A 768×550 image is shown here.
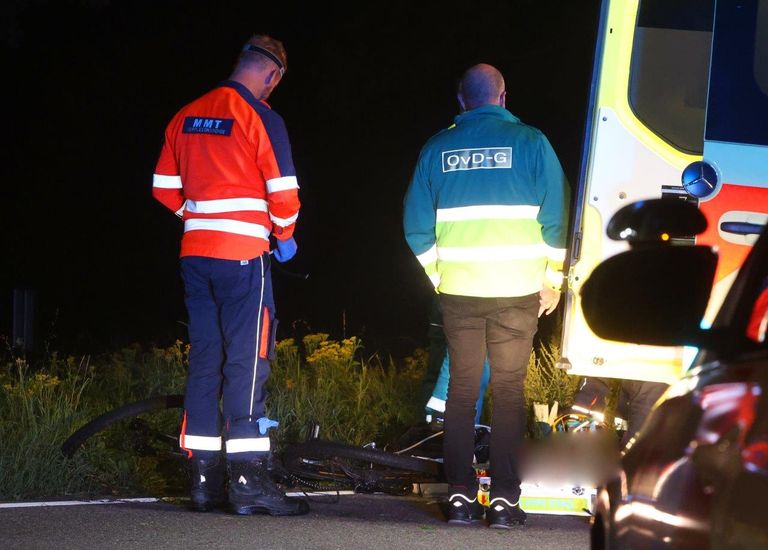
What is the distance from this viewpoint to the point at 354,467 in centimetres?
673

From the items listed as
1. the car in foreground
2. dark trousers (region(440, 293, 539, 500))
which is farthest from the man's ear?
the car in foreground

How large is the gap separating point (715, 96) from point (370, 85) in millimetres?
18560

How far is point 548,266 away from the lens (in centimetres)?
607

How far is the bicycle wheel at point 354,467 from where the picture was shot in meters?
6.40

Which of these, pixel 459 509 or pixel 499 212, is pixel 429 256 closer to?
pixel 499 212

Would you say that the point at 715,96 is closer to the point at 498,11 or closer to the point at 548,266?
the point at 548,266

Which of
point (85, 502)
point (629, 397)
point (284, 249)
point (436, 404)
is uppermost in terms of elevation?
point (284, 249)

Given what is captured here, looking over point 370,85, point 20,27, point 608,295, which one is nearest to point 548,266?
point 608,295

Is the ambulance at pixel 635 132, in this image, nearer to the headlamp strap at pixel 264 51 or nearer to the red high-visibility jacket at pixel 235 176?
the red high-visibility jacket at pixel 235 176

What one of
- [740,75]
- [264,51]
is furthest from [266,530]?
[740,75]

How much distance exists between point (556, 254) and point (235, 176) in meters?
1.42

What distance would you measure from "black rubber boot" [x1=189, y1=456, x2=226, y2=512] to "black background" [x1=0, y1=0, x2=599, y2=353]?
43.3ft

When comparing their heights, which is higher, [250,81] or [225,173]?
[250,81]

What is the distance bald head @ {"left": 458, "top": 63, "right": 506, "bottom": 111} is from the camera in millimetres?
6055
